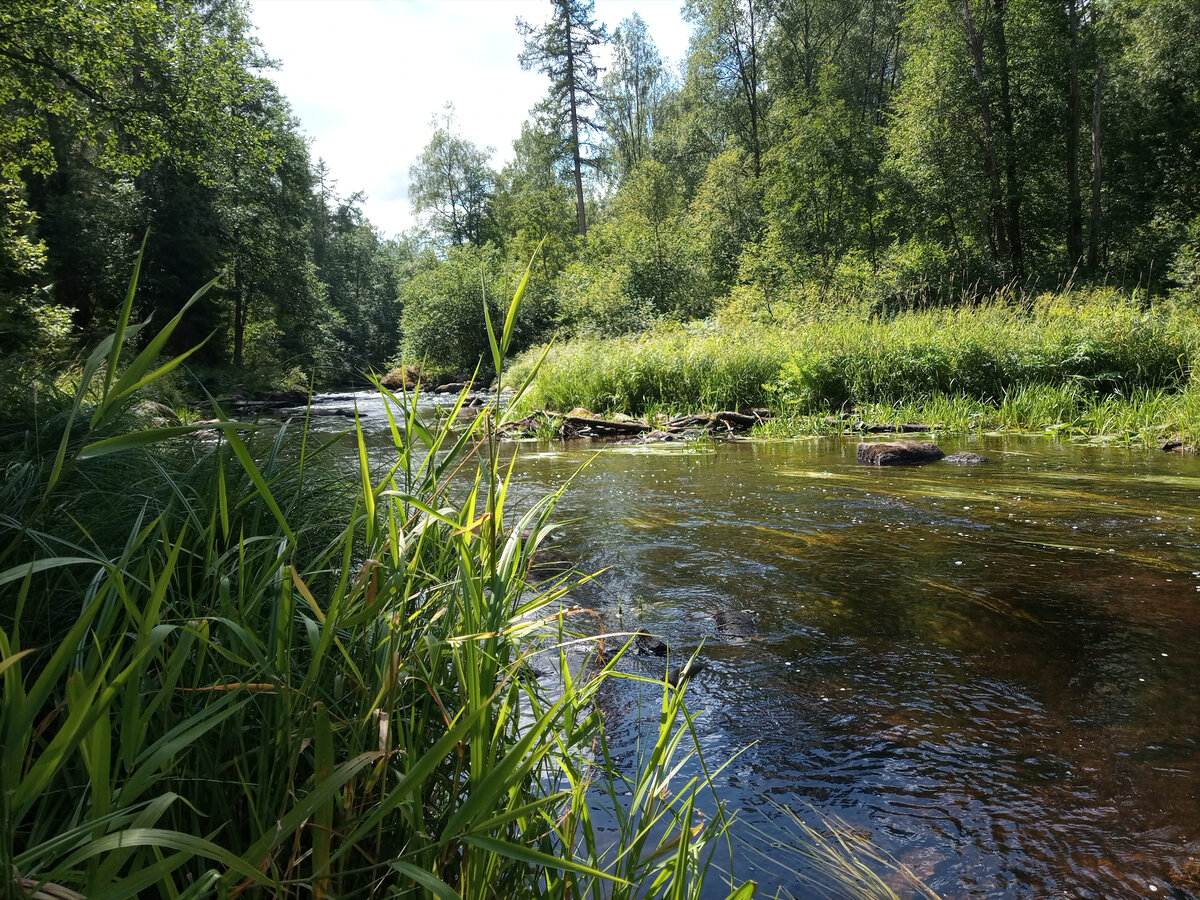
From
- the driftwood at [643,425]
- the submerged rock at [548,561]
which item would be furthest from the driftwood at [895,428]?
the submerged rock at [548,561]

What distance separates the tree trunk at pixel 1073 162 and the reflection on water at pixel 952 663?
23.4 metres

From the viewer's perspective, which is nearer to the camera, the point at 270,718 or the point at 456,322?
the point at 270,718

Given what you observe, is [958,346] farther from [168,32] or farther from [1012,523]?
[168,32]

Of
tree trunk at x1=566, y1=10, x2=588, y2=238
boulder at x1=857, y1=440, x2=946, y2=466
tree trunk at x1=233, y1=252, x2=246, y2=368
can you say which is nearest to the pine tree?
tree trunk at x1=566, y1=10, x2=588, y2=238

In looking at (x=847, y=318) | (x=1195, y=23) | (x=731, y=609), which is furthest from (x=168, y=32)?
(x=1195, y=23)

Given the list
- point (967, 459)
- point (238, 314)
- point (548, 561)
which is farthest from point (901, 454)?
point (238, 314)

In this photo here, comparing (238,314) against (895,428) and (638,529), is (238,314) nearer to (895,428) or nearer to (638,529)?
(895,428)

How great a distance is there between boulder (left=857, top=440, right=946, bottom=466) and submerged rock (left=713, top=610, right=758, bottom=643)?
512cm

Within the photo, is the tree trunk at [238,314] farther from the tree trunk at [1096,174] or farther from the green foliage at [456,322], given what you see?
the tree trunk at [1096,174]

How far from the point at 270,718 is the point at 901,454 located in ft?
26.1

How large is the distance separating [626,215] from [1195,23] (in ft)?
76.0

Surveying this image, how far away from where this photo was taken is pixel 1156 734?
95.0 inches

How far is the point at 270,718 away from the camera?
4.25 ft

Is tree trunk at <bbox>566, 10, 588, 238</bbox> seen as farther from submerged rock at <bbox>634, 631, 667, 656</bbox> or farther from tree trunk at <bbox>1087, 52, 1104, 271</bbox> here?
submerged rock at <bbox>634, 631, 667, 656</bbox>
